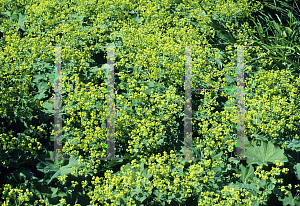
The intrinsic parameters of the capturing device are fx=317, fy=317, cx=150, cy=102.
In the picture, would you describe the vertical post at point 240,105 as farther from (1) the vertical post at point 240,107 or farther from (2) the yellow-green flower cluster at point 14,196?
(2) the yellow-green flower cluster at point 14,196

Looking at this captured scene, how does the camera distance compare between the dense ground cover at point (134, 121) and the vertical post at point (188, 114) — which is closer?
the dense ground cover at point (134, 121)

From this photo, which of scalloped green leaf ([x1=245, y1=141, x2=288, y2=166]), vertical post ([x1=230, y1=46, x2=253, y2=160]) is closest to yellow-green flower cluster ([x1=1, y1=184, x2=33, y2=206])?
vertical post ([x1=230, y1=46, x2=253, y2=160])

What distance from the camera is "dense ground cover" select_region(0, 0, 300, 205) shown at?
3473mm

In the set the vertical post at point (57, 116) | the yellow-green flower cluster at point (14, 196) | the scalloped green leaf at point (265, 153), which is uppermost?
the vertical post at point (57, 116)

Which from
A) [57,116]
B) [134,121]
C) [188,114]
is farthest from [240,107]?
[57,116]

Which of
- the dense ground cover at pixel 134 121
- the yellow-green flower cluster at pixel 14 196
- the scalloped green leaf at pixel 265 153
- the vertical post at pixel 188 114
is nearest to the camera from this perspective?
the yellow-green flower cluster at pixel 14 196

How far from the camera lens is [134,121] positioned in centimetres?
392

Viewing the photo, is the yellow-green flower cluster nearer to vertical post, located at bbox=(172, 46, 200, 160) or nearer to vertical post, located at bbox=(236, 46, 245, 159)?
vertical post, located at bbox=(172, 46, 200, 160)

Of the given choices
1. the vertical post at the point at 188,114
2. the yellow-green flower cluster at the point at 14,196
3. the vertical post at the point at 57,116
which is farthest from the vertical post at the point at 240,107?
the yellow-green flower cluster at the point at 14,196

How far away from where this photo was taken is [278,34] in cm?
655

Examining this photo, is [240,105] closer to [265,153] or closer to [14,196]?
[265,153]

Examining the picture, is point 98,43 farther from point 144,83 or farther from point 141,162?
point 141,162

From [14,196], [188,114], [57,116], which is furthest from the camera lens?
[188,114]

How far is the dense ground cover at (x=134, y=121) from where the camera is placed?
3473 millimetres
